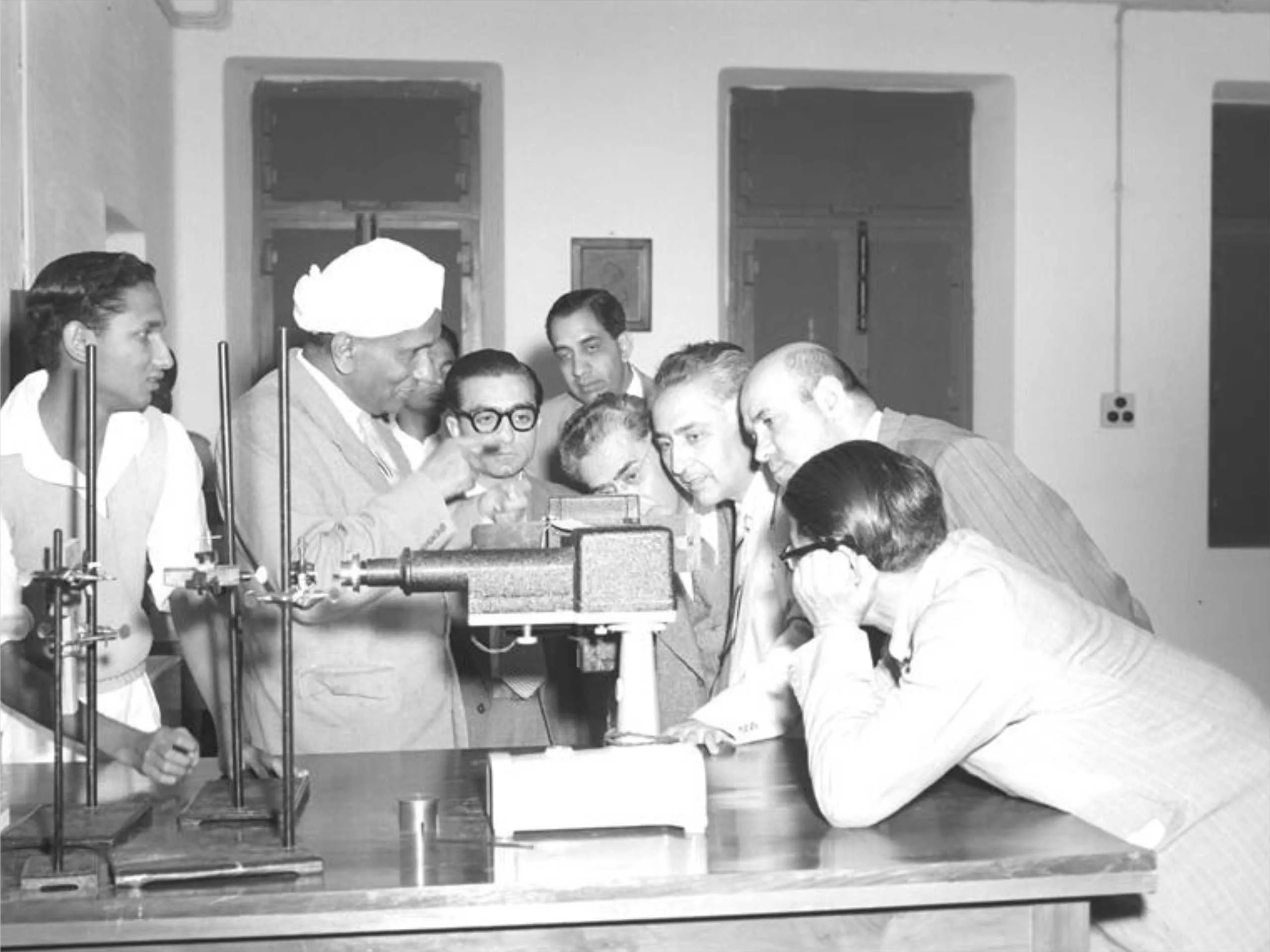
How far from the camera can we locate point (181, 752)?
224cm

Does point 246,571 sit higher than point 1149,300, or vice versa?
point 1149,300

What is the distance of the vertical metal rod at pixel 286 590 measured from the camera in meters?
1.83

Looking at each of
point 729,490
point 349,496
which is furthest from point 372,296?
point 729,490

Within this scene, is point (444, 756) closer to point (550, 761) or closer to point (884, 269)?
point (550, 761)

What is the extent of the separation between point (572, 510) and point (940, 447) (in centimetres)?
78

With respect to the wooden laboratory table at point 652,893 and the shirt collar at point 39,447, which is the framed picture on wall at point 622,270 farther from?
the wooden laboratory table at point 652,893

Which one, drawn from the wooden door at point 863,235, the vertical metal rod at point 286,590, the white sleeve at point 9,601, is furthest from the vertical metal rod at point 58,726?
the wooden door at point 863,235

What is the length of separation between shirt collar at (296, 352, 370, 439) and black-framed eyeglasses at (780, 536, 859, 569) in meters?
1.02

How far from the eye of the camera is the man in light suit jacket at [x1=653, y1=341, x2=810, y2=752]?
2.90 m

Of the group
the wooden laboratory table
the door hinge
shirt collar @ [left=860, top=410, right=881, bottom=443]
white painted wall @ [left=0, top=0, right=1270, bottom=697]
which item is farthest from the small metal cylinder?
the door hinge

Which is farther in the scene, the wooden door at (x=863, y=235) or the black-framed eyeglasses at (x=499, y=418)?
the wooden door at (x=863, y=235)

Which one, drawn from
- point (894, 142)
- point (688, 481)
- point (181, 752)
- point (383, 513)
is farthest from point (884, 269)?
point (181, 752)

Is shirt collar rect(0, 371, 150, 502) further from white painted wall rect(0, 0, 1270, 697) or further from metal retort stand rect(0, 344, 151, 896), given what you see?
white painted wall rect(0, 0, 1270, 697)

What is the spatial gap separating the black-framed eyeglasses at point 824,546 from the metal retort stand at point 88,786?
0.82 m
